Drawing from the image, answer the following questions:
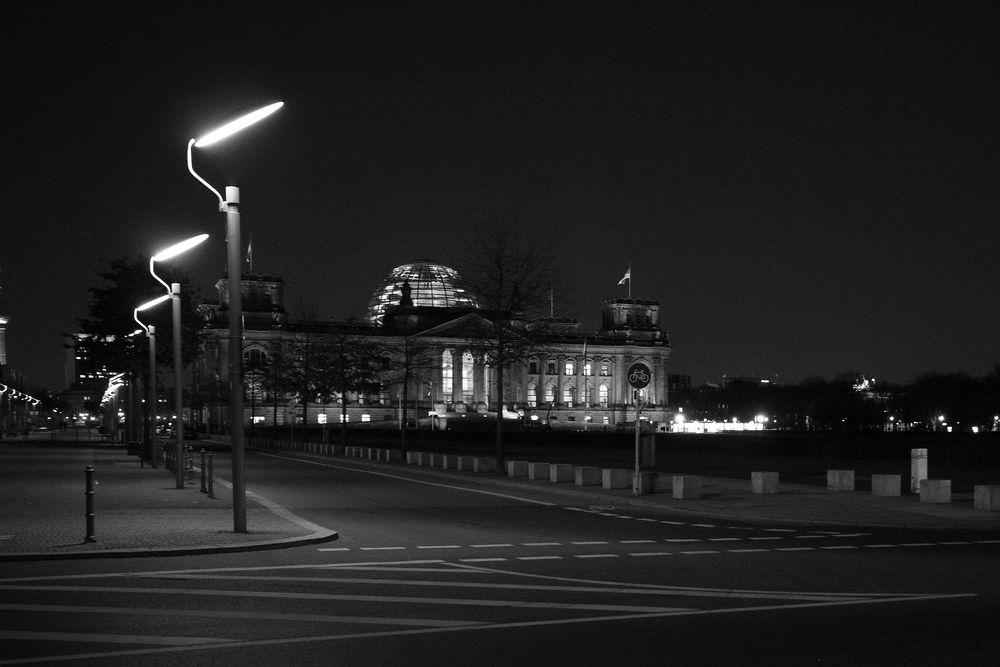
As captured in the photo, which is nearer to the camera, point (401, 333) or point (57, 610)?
point (57, 610)

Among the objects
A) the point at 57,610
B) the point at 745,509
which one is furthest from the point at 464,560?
the point at 745,509

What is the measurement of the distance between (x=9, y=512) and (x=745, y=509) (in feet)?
55.0

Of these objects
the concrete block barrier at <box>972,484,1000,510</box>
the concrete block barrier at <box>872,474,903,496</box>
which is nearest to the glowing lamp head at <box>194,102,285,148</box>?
the concrete block barrier at <box>972,484,1000,510</box>

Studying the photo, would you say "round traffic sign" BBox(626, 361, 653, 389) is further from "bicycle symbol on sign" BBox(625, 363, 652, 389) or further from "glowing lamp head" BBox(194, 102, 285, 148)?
"glowing lamp head" BBox(194, 102, 285, 148)

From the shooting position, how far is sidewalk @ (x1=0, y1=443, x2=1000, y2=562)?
18469 mm

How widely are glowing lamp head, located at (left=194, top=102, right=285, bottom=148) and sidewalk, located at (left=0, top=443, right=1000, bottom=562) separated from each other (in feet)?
22.6

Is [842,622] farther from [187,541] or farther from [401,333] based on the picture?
[401,333]

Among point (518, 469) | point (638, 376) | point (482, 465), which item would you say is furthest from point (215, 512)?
point (482, 465)

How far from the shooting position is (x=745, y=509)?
87.8ft

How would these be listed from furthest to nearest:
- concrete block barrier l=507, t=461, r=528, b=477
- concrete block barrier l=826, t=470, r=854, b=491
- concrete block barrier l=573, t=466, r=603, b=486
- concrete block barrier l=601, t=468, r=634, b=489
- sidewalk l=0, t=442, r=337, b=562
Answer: concrete block barrier l=507, t=461, r=528, b=477
concrete block barrier l=573, t=466, r=603, b=486
concrete block barrier l=601, t=468, r=634, b=489
concrete block barrier l=826, t=470, r=854, b=491
sidewalk l=0, t=442, r=337, b=562

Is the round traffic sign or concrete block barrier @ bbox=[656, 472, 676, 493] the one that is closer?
the round traffic sign

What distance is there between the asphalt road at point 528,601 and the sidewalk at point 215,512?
105 cm

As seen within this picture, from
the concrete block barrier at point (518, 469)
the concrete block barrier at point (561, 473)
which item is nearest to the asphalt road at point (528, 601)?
the concrete block barrier at point (561, 473)

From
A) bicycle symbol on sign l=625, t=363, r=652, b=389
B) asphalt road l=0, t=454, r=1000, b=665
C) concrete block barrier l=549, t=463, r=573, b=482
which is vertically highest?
bicycle symbol on sign l=625, t=363, r=652, b=389
